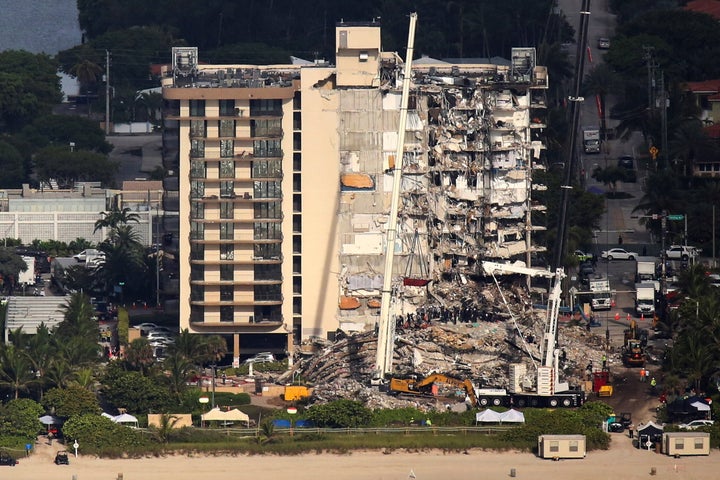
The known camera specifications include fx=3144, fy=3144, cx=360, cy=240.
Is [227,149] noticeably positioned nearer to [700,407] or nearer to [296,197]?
[296,197]

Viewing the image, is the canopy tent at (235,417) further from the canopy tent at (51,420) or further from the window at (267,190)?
the window at (267,190)

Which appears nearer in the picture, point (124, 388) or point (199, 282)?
point (124, 388)

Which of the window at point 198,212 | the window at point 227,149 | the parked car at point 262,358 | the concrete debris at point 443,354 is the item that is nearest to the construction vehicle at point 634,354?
the concrete debris at point 443,354

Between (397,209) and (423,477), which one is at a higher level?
(397,209)

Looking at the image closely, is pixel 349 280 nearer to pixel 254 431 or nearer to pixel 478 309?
pixel 478 309

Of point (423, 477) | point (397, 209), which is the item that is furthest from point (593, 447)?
point (397, 209)

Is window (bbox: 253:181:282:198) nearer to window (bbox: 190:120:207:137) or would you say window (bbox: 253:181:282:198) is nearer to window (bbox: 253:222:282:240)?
window (bbox: 253:222:282:240)

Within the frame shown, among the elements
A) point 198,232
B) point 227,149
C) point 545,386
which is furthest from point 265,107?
point 545,386


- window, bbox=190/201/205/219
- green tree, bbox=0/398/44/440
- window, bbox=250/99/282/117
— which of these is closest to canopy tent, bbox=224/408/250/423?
green tree, bbox=0/398/44/440
